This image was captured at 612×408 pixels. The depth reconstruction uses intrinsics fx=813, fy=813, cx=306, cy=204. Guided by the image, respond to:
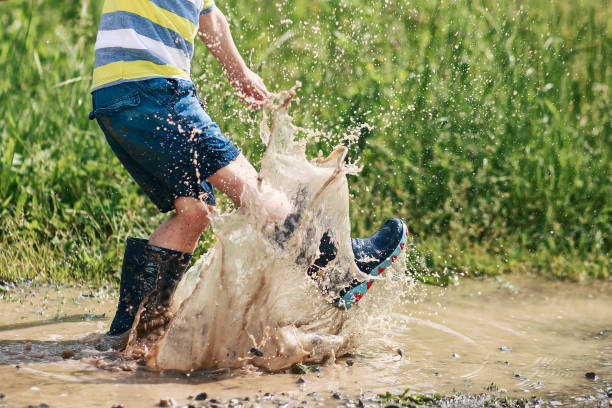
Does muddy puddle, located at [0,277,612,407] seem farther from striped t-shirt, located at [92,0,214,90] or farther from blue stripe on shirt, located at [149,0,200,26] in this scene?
blue stripe on shirt, located at [149,0,200,26]

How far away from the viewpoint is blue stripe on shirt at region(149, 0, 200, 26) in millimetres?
2816

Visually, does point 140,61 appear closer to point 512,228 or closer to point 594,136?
point 512,228

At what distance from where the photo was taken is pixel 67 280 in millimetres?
4039

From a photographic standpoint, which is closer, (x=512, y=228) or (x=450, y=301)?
(x=450, y=301)

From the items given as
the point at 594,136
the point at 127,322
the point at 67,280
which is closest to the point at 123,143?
the point at 127,322

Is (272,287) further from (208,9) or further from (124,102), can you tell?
(208,9)

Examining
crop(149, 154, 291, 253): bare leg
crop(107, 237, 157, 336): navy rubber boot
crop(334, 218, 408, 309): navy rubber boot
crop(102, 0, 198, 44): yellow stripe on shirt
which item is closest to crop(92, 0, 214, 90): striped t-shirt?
crop(102, 0, 198, 44): yellow stripe on shirt

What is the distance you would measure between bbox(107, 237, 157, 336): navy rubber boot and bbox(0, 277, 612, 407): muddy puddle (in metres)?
0.17

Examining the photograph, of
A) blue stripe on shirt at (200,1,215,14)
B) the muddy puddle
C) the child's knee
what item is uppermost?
blue stripe on shirt at (200,1,215,14)

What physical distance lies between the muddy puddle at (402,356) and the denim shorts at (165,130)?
717mm

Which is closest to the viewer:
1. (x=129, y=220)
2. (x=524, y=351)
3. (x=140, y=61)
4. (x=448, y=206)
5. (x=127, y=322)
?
(x=140, y=61)

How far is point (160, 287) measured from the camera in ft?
10.1

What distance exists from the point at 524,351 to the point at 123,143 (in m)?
1.83

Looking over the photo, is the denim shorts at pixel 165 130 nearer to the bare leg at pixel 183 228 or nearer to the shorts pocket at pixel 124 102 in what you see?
the shorts pocket at pixel 124 102
